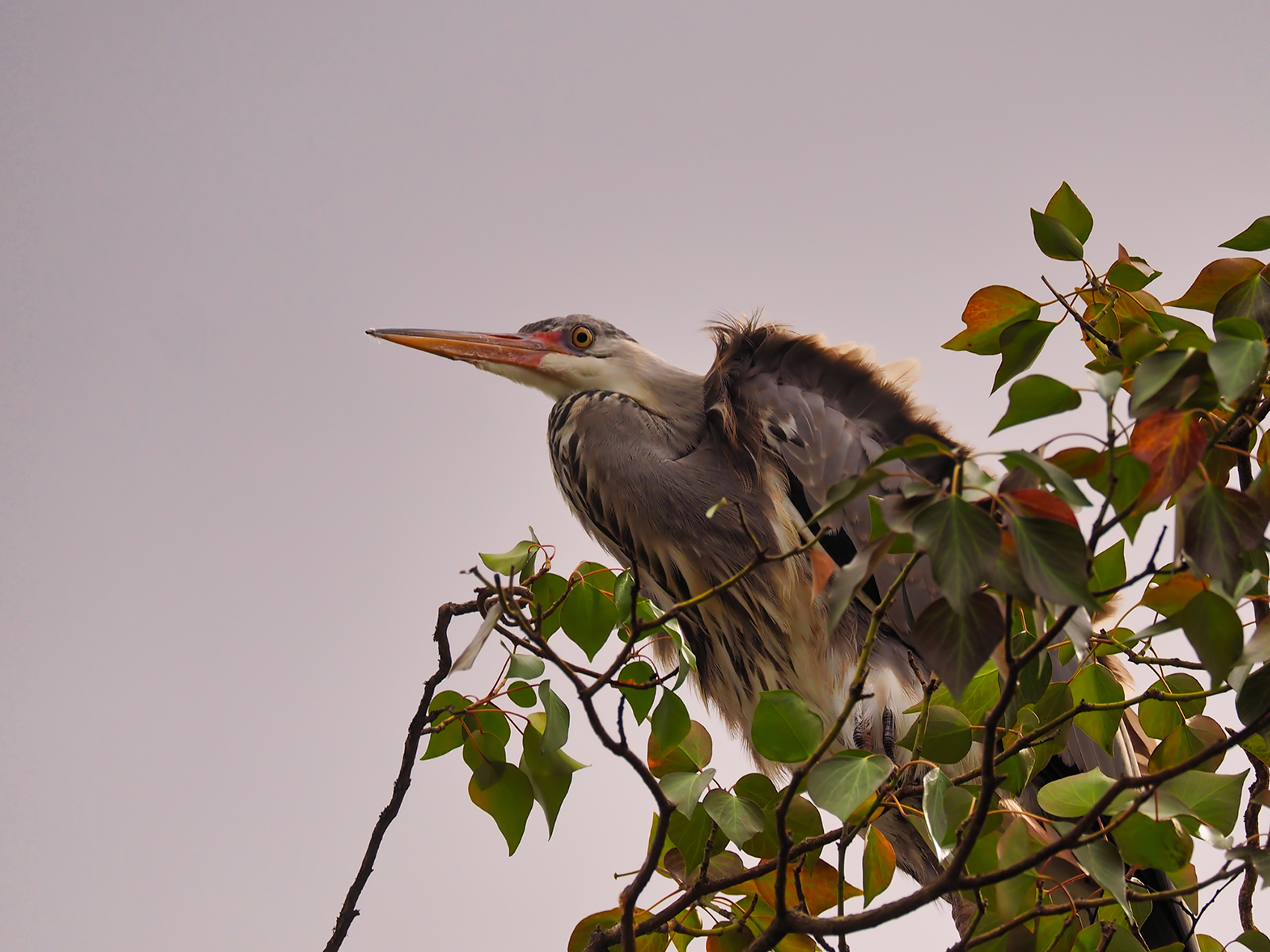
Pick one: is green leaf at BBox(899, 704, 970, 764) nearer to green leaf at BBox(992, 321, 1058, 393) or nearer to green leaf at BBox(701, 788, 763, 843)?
green leaf at BBox(701, 788, 763, 843)

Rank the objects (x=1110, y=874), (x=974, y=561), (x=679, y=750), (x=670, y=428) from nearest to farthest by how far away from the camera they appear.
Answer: (x=974, y=561) < (x=1110, y=874) < (x=679, y=750) < (x=670, y=428)

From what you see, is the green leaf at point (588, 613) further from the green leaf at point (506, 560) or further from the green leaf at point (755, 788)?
the green leaf at point (755, 788)

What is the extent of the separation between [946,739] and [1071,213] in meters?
0.54

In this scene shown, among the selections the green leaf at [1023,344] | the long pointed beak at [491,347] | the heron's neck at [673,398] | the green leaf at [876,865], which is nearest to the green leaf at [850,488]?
the green leaf at [1023,344]

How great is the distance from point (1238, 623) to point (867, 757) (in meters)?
0.28

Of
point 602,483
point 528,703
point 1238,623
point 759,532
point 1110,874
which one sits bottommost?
point 1110,874

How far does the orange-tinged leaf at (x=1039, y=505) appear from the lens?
0.55 m

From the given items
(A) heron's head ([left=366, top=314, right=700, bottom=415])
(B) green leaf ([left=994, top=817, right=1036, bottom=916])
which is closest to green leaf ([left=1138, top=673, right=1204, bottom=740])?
(B) green leaf ([left=994, top=817, right=1036, bottom=916])

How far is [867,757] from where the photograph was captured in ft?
2.50

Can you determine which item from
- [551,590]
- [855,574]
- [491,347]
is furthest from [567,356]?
[855,574]

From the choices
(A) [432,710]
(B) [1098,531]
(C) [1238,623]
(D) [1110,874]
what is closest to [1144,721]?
(D) [1110,874]

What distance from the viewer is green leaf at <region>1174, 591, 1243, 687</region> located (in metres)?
0.61

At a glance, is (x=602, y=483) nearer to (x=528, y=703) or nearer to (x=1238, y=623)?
(x=528, y=703)

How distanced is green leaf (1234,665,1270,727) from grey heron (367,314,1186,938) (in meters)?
0.97
